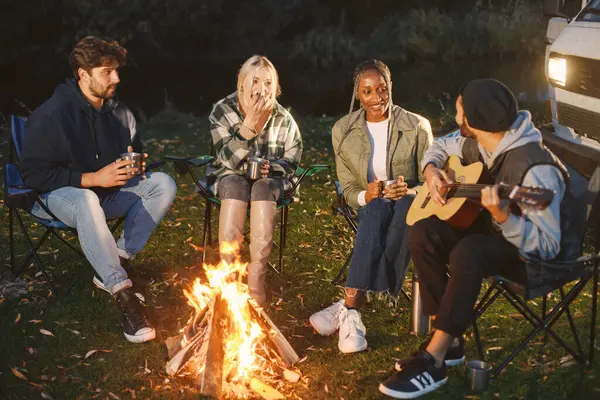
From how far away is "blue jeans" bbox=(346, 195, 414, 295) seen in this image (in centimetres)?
390

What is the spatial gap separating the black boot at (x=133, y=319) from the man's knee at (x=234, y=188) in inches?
29.7

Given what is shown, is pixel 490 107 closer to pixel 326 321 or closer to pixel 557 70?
pixel 326 321

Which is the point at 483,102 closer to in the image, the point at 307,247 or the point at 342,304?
the point at 342,304

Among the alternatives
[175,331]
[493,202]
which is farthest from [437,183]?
[175,331]

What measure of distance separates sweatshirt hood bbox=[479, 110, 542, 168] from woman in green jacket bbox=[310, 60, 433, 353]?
2.43 ft

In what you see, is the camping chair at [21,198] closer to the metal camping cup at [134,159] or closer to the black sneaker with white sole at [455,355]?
the metal camping cup at [134,159]

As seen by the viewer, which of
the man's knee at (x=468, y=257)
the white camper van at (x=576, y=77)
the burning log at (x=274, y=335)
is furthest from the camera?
the white camper van at (x=576, y=77)

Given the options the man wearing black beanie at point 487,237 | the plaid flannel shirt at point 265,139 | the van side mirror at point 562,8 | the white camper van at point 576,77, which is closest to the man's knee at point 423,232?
the man wearing black beanie at point 487,237

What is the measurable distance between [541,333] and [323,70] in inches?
577

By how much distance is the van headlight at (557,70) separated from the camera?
5814 millimetres

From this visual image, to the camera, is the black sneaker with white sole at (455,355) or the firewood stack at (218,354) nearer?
the firewood stack at (218,354)

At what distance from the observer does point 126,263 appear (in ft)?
15.8

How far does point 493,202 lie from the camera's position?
124 inches

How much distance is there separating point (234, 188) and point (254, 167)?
168 mm
